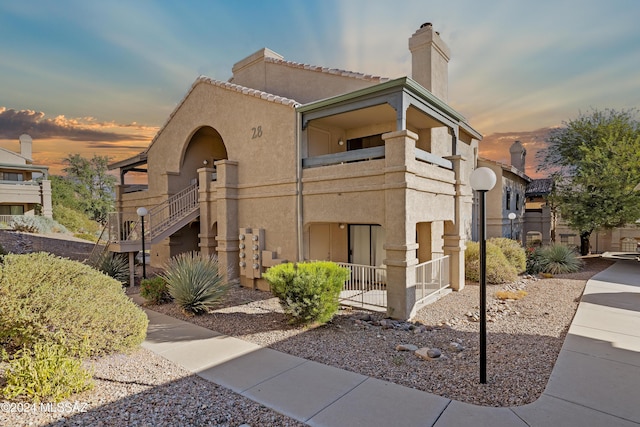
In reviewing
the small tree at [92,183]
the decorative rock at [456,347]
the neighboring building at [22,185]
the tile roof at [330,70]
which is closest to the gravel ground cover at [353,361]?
the decorative rock at [456,347]

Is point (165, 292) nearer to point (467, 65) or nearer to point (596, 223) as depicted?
point (467, 65)

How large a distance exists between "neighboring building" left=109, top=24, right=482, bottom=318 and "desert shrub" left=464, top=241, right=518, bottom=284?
1.44 m

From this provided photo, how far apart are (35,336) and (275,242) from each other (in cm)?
777

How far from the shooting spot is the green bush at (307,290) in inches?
308

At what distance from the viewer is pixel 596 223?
18.7 meters

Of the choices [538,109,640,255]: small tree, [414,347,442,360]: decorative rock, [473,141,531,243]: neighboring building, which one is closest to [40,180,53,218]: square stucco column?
[473,141,531,243]: neighboring building

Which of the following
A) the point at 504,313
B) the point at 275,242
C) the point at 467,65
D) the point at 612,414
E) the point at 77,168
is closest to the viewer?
the point at 612,414

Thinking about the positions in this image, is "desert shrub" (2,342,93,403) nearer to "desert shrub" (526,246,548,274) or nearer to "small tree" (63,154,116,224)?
"desert shrub" (526,246,548,274)

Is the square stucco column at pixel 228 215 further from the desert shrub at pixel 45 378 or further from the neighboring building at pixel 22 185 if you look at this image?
the neighboring building at pixel 22 185

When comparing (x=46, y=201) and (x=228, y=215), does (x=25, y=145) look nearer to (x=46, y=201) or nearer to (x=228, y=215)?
(x=46, y=201)

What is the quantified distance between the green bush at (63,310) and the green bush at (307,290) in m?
3.09

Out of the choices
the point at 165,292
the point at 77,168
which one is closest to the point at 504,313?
the point at 165,292

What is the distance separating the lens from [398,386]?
5.07 meters

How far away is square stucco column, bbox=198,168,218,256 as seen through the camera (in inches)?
583
